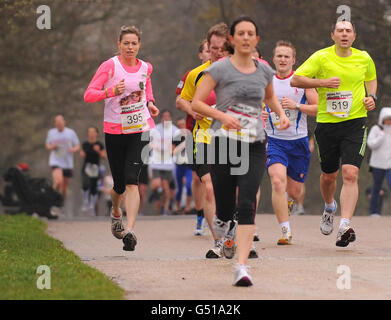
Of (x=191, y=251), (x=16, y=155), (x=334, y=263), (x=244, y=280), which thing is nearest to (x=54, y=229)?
(x=191, y=251)

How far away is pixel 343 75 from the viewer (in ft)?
30.9

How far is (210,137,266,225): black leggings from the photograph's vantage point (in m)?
7.00

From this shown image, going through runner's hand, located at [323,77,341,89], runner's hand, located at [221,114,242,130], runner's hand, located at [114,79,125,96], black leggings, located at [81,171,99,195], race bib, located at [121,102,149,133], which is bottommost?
black leggings, located at [81,171,99,195]

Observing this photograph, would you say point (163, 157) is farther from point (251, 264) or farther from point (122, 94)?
point (251, 264)

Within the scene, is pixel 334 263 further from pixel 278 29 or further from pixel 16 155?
pixel 16 155

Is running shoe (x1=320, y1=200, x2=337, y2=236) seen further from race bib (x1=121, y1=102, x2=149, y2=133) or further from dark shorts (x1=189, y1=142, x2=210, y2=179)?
race bib (x1=121, y1=102, x2=149, y2=133)

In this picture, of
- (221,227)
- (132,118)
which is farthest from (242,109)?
(132,118)

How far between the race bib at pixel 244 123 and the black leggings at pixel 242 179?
0.28 feet

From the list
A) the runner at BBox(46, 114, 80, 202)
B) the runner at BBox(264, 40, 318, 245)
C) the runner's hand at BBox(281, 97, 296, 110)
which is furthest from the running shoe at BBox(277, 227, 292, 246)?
the runner at BBox(46, 114, 80, 202)

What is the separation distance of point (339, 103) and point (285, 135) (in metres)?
1.03

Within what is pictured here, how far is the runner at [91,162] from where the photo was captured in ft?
62.5

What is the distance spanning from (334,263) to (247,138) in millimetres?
1700

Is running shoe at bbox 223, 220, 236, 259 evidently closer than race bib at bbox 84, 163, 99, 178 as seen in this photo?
Yes

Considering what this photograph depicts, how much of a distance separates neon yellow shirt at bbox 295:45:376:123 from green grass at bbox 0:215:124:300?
293 centimetres
